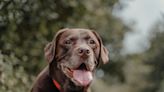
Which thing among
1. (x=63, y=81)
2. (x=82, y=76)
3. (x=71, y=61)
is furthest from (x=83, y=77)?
(x=63, y=81)

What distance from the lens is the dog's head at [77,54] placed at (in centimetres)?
621

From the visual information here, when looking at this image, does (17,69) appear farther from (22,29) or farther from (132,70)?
(132,70)

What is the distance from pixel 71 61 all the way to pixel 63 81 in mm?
268

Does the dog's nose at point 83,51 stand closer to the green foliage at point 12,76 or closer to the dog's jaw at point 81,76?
the dog's jaw at point 81,76

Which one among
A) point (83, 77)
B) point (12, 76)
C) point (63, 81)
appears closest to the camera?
point (83, 77)

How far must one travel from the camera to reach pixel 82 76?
→ 620 centimetres

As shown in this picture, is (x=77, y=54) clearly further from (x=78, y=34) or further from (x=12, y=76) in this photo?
(x=12, y=76)

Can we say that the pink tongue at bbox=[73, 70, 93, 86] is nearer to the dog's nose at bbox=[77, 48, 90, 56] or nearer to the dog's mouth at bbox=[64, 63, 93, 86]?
the dog's mouth at bbox=[64, 63, 93, 86]

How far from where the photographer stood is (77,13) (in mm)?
12922

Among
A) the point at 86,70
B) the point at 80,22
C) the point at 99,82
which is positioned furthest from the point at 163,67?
the point at 86,70

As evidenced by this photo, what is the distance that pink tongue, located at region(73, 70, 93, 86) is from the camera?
6.20 meters

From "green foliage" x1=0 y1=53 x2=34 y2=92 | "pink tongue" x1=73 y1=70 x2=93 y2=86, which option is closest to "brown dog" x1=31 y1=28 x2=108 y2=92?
"pink tongue" x1=73 y1=70 x2=93 y2=86

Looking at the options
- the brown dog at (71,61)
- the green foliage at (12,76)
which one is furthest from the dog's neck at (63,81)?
the green foliage at (12,76)

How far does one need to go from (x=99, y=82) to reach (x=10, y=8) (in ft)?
71.8
